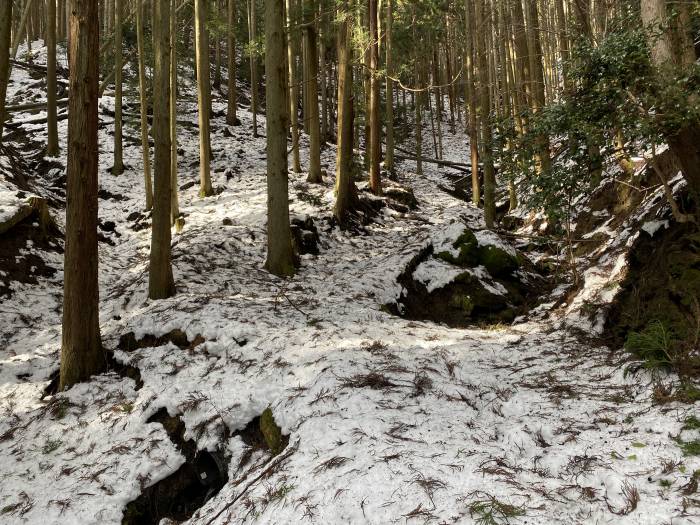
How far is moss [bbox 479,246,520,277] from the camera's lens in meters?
9.09

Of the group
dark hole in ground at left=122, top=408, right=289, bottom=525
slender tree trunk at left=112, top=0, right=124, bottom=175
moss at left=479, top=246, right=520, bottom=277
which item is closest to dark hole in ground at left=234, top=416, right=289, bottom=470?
dark hole in ground at left=122, top=408, right=289, bottom=525

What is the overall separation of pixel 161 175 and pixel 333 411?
513 cm

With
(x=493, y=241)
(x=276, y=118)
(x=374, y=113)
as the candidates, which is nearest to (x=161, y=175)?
(x=276, y=118)

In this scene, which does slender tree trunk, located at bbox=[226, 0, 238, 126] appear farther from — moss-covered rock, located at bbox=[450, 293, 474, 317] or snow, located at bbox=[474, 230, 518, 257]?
moss-covered rock, located at bbox=[450, 293, 474, 317]

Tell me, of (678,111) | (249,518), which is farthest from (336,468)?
(678,111)

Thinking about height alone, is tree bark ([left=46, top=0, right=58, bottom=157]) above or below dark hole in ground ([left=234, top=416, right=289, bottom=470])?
above

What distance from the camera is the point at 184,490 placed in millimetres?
4172

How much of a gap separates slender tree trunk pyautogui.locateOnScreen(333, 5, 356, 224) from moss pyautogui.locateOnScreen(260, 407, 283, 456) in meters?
8.52

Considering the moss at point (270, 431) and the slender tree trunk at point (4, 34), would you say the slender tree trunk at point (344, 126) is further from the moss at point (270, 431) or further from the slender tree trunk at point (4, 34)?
the moss at point (270, 431)

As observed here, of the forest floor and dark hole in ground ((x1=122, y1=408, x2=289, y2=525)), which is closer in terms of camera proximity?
the forest floor

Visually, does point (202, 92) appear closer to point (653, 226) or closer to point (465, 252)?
point (465, 252)

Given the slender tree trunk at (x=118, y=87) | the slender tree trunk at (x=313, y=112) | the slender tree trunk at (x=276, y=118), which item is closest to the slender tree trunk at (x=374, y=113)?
the slender tree trunk at (x=313, y=112)

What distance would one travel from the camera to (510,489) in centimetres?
282

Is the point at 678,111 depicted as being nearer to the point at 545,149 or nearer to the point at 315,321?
the point at 545,149
